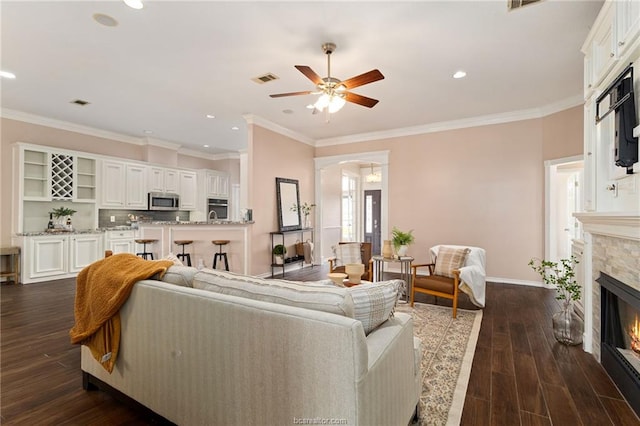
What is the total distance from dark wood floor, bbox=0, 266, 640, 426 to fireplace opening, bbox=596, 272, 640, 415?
104mm

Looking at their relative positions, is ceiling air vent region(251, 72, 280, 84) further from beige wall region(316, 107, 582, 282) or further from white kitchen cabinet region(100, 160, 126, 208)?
white kitchen cabinet region(100, 160, 126, 208)

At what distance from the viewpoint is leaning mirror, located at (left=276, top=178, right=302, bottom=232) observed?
633 centimetres

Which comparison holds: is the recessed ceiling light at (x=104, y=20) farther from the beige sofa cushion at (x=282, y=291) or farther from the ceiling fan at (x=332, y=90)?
the beige sofa cushion at (x=282, y=291)

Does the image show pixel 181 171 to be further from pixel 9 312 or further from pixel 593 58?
pixel 593 58

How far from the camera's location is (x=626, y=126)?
209cm

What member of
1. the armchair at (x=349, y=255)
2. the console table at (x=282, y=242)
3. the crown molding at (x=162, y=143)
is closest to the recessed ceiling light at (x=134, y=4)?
the armchair at (x=349, y=255)

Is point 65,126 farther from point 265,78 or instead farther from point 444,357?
point 444,357

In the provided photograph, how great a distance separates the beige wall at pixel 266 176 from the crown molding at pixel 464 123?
4.10ft

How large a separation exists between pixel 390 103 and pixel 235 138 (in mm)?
4012

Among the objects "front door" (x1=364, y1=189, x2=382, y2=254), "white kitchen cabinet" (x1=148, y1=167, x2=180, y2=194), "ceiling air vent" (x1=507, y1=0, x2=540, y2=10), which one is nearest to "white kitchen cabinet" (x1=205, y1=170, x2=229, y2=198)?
"white kitchen cabinet" (x1=148, y1=167, x2=180, y2=194)

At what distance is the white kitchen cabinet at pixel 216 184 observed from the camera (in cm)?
864

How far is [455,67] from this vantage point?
379cm

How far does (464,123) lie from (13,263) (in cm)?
862

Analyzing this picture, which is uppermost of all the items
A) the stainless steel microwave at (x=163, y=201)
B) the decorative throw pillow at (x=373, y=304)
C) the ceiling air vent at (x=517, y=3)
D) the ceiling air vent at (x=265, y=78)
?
the ceiling air vent at (x=517, y=3)
